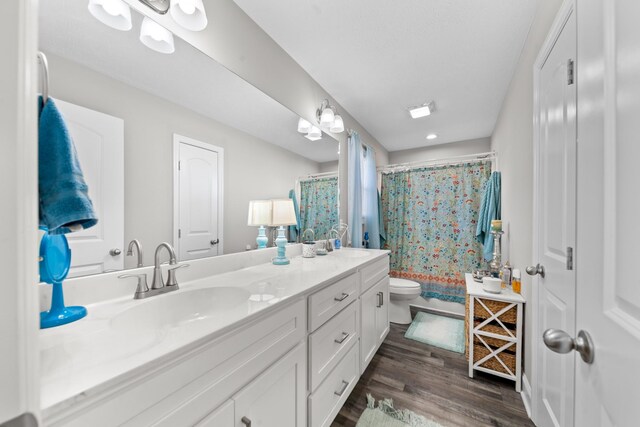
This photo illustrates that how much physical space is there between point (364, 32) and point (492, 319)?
210cm

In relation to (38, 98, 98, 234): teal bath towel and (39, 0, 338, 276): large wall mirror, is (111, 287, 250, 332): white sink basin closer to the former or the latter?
(39, 0, 338, 276): large wall mirror

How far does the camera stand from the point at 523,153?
1.58m

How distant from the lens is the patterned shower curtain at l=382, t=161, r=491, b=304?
9.27 ft

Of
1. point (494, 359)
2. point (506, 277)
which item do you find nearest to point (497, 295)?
point (506, 277)

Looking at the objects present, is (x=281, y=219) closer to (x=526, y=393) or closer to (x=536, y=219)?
(x=536, y=219)

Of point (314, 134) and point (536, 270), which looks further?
point (314, 134)

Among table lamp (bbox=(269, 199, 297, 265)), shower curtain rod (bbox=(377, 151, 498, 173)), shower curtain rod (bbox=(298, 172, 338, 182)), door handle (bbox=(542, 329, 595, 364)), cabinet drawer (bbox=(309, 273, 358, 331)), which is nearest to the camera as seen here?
door handle (bbox=(542, 329, 595, 364))

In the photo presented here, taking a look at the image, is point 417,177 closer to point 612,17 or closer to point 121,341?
point 612,17

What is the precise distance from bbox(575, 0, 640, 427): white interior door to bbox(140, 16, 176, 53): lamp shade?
141 cm

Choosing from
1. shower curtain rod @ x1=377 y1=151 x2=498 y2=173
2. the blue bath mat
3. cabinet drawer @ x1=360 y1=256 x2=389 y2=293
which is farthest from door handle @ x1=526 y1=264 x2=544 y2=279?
shower curtain rod @ x1=377 y1=151 x2=498 y2=173

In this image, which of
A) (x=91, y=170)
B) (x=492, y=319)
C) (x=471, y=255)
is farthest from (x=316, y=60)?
(x=471, y=255)

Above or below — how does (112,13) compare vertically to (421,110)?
below

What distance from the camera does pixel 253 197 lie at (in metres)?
1.49

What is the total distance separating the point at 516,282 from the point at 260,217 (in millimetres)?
1864
